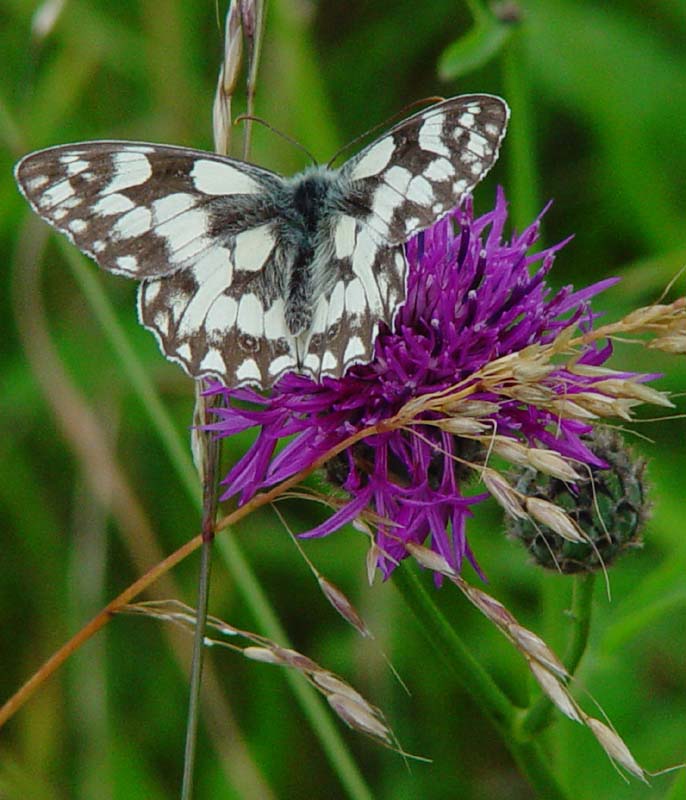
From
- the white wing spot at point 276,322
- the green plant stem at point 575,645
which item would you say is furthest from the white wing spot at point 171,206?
the green plant stem at point 575,645

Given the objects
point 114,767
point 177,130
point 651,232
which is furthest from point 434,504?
point 177,130

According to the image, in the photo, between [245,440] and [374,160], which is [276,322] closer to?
[374,160]

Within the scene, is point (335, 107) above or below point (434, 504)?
above

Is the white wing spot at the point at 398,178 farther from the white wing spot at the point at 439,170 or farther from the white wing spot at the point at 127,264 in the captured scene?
the white wing spot at the point at 127,264

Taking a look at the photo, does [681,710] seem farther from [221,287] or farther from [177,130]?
[177,130]

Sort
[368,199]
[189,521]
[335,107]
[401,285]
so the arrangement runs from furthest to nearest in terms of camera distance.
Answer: [335,107] < [189,521] < [368,199] < [401,285]

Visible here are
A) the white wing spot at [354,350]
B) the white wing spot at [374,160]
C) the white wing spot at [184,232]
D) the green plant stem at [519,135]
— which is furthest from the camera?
the green plant stem at [519,135]
